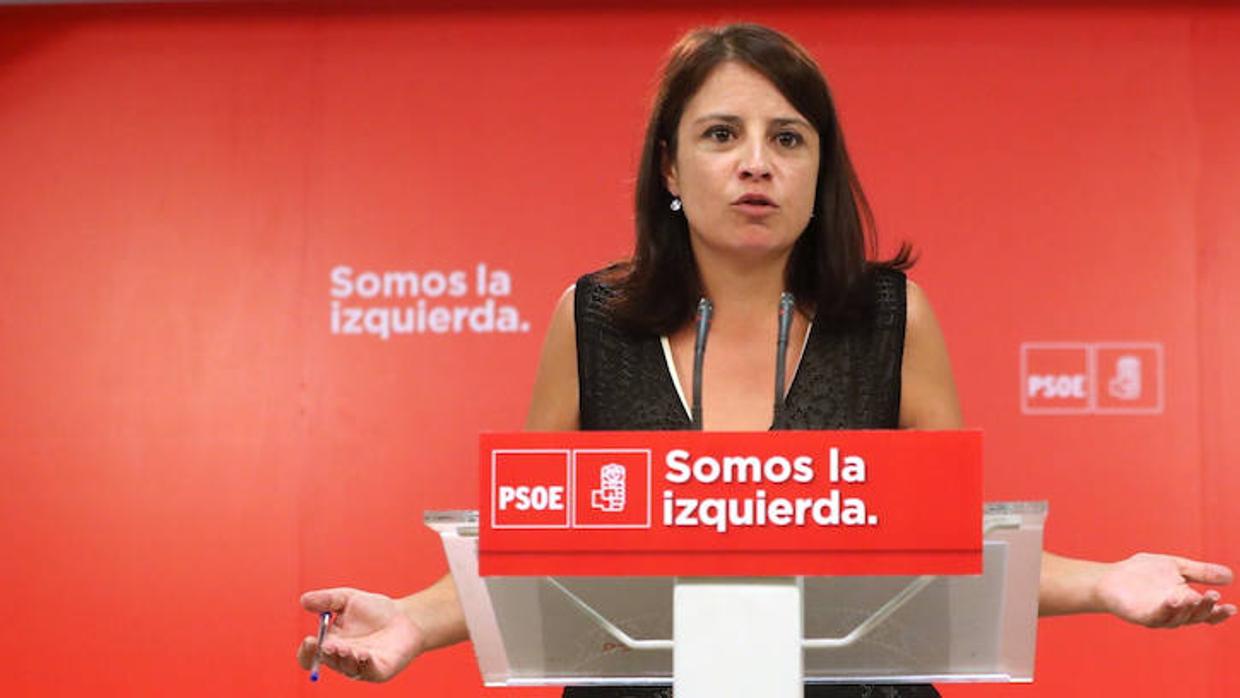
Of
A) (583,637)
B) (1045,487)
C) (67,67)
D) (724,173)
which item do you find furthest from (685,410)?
(67,67)

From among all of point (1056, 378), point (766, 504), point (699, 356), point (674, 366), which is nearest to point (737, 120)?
point (674, 366)

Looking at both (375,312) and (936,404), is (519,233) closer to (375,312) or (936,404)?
(375,312)

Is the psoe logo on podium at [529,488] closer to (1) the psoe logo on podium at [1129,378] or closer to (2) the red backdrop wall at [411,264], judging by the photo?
(2) the red backdrop wall at [411,264]

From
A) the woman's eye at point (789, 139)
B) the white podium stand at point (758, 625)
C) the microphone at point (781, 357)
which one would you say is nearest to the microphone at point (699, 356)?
the microphone at point (781, 357)

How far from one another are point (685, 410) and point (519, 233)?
2345 mm

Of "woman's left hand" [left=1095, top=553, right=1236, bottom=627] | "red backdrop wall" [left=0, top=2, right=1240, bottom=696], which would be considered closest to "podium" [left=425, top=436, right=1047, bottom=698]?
"woman's left hand" [left=1095, top=553, right=1236, bottom=627]

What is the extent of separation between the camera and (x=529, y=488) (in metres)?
1.27

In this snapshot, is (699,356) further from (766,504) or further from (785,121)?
(785,121)

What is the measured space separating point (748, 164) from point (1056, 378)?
2.41 metres

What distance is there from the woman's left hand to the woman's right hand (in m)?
0.61

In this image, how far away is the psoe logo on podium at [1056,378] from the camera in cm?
397

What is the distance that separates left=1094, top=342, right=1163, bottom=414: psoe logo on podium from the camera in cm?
396

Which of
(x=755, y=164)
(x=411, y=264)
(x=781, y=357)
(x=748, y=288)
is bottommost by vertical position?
(x=781, y=357)

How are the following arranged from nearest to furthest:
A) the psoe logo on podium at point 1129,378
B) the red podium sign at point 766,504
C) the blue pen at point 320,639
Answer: the red podium sign at point 766,504 → the blue pen at point 320,639 → the psoe logo on podium at point 1129,378
